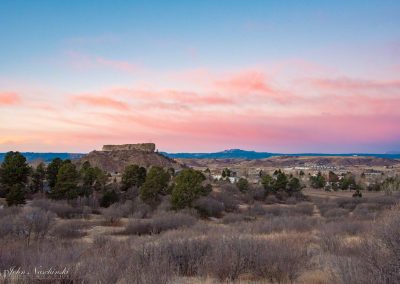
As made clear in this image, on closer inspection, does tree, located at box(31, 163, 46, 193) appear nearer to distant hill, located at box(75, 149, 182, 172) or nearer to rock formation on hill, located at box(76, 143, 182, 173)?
rock formation on hill, located at box(76, 143, 182, 173)

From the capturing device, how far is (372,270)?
6352 mm

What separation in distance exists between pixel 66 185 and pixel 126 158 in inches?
3671

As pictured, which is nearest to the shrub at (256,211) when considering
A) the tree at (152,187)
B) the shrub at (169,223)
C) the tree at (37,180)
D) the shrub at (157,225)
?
the tree at (152,187)

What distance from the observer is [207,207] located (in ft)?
126

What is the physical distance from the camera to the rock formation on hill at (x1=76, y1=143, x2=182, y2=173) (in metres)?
127

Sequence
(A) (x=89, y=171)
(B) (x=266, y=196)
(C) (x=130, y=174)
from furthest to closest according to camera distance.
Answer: (B) (x=266, y=196)
(C) (x=130, y=174)
(A) (x=89, y=171)

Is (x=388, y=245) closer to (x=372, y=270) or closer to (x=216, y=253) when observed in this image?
(x=372, y=270)

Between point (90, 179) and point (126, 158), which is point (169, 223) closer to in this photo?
point (90, 179)

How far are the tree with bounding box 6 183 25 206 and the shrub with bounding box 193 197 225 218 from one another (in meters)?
16.4

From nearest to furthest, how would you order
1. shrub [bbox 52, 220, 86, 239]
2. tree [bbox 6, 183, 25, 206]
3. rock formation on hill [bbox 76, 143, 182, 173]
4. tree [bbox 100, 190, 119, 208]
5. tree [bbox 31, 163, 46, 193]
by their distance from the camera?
shrub [bbox 52, 220, 86, 239], tree [bbox 6, 183, 25, 206], tree [bbox 100, 190, 119, 208], tree [bbox 31, 163, 46, 193], rock formation on hill [bbox 76, 143, 182, 173]

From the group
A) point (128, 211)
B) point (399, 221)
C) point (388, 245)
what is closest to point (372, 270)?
point (388, 245)

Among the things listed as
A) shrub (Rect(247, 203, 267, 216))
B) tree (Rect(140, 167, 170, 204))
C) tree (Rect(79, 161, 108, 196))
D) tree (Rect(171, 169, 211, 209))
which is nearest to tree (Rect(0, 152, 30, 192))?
tree (Rect(79, 161, 108, 196))

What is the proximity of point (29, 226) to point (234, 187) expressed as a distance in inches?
1982

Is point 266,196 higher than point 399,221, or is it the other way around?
point 399,221
